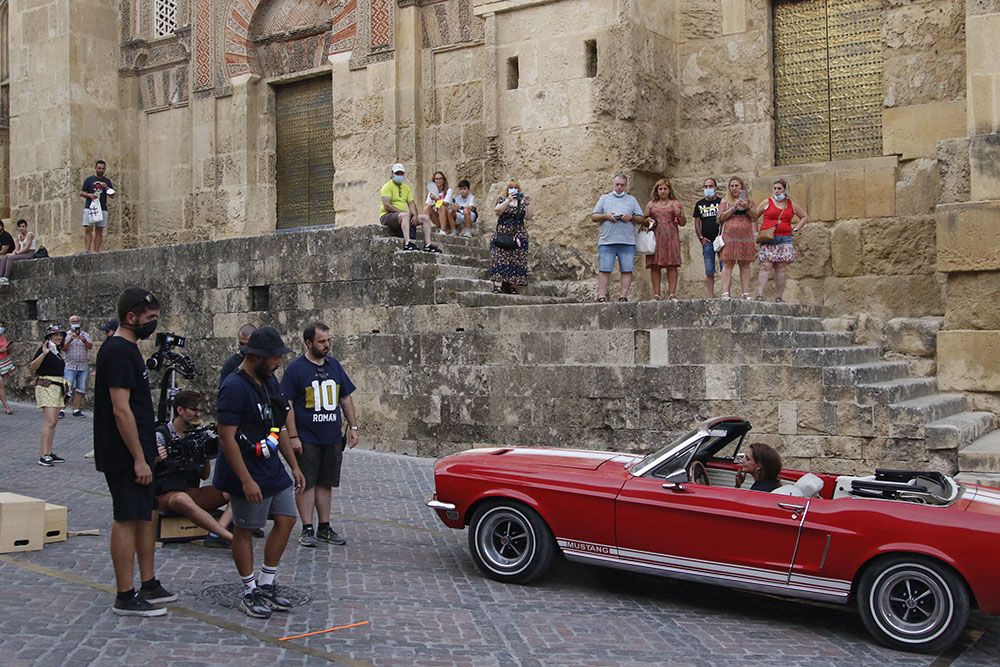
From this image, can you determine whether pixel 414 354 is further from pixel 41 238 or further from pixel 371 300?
pixel 41 238

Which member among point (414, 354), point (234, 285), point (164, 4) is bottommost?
point (414, 354)

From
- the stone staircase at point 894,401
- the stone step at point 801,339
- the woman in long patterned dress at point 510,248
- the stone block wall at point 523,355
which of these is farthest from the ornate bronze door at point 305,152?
the stone staircase at point 894,401

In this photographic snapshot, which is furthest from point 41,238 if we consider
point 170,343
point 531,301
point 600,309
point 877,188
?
point 877,188

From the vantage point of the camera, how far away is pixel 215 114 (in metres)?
19.2

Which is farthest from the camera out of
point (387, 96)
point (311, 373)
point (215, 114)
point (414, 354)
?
point (215, 114)

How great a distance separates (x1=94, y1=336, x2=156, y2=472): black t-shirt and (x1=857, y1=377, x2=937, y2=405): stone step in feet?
20.3

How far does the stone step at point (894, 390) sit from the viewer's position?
933 cm

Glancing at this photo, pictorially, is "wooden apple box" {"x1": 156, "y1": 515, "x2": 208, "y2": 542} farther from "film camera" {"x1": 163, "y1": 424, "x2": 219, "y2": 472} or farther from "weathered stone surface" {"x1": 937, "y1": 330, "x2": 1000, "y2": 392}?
"weathered stone surface" {"x1": 937, "y1": 330, "x2": 1000, "y2": 392}

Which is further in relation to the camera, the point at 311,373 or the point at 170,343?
the point at 170,343

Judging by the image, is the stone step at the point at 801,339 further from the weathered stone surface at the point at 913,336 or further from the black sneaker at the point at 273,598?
the black sneaker at the point at 273,598

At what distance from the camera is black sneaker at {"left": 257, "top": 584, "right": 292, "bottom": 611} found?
5.91 meters

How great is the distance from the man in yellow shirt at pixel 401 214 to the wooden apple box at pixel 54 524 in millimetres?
5775

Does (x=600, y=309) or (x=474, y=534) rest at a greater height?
(x=600, y=309)

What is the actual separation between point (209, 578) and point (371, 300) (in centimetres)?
613
